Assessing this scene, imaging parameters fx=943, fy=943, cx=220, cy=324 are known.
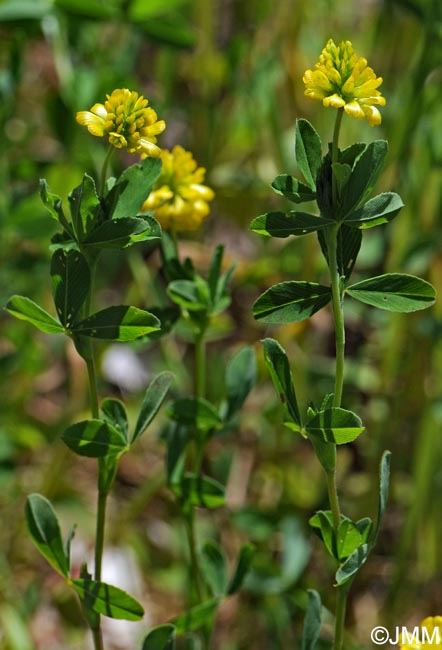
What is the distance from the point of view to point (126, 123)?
0.68 m

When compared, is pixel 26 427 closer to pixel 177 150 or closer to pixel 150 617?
pixel 150 617

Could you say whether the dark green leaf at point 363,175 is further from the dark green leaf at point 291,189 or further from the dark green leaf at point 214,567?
the dark green leaf at point 214,567

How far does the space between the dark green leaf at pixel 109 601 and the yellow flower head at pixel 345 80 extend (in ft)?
1.38

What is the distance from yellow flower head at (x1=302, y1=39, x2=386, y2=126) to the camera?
668 millimetres

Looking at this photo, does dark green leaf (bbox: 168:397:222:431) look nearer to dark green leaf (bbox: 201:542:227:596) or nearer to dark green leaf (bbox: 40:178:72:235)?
dark green leaf (bbox: 201:542:227:596)

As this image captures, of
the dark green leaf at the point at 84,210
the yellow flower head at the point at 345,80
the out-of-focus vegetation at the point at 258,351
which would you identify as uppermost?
the yellow flower head at the point at 345,80

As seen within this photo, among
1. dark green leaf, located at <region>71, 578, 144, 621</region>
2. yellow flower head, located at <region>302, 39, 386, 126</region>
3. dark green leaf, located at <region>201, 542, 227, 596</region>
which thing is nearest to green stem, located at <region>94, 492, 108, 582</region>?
dark green leaf, located at <region>71, 578, 144, 621</region>

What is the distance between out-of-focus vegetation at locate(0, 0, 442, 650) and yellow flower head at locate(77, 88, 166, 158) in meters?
0.62

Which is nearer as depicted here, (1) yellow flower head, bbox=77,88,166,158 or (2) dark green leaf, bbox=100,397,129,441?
(1) yellow flower head, bbox=77,88,166,158

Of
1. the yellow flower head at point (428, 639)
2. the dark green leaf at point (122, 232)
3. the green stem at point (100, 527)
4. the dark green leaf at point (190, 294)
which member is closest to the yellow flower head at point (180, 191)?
the dark green leaf at point (190, 294)

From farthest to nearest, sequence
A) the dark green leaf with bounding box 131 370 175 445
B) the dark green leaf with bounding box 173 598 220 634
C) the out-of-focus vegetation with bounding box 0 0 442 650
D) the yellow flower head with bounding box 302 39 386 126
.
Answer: the out-of-focus vegetation with bounding box 0 0 442 650
the dark green leaf with bounding box 173 598 220 634
the dark green leaf with bounding box 131 370 175 445
the yellow flower head with bounding box 302 39 386 126

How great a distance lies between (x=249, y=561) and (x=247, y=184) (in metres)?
Result: 0.93

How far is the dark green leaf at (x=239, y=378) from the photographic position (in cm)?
98

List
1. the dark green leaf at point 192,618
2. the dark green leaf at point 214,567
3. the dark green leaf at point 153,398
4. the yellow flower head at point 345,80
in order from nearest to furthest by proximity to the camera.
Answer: the yellow flower head at point 345,80 < the dark green leaf at point 153,398 < the dark green leaf at point 192,618 < the dark green leaf at point 214,567
